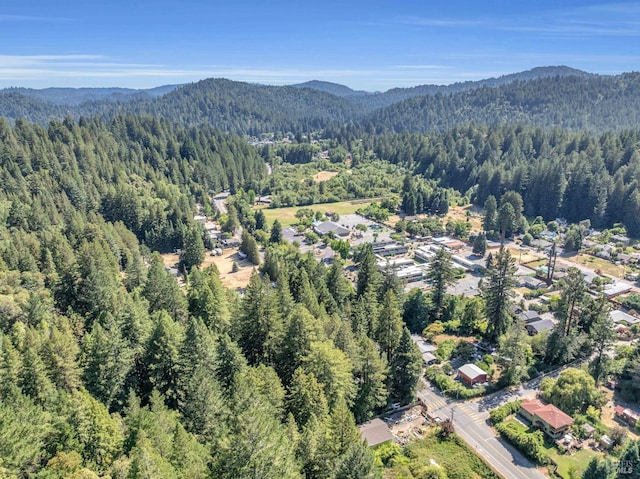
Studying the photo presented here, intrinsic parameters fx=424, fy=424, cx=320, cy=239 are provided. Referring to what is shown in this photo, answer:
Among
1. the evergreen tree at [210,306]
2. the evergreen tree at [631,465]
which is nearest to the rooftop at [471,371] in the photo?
the evergreen tree at [631,465]

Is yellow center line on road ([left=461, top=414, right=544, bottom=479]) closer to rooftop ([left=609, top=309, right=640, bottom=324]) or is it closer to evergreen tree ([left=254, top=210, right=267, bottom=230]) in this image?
rooftop ([left=609, top=309, right=640, bottom=324])

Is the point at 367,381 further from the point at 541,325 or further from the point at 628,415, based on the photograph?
the point at 541,325

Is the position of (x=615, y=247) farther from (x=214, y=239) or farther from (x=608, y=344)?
(x=214, y=239)

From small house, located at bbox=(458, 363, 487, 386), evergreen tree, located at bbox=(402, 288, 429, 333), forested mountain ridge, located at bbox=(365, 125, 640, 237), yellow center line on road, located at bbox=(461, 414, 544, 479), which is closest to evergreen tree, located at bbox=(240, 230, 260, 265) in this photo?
evergreen tree, located at bbox=(402, 288, 429, 333)

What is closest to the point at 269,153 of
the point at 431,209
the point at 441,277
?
the point at 431,209

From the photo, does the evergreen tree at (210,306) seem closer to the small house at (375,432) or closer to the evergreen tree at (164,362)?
the evergreen tree at (164,362)
